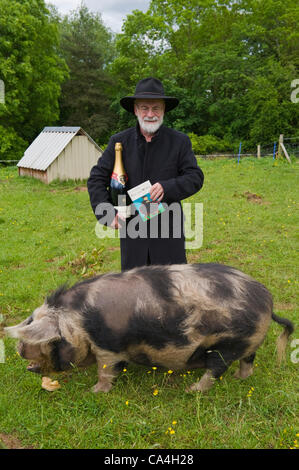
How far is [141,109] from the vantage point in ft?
11.7

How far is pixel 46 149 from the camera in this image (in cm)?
1623

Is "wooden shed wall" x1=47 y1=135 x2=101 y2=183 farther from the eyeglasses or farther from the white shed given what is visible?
the eyeglasses

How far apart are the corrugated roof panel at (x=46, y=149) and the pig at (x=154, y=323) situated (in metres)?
12.5

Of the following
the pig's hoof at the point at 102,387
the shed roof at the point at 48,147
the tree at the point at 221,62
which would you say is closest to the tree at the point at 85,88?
the tree at the point at 221,62

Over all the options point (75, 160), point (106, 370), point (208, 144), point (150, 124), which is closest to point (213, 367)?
point (106, 370)

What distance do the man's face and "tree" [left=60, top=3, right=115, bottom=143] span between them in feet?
105

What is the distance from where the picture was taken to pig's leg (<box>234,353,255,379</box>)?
3.35 m

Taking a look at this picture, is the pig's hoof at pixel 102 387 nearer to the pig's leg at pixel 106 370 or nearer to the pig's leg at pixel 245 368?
the pig's leg at pixel 106 370

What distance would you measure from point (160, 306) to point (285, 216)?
710 centimetres

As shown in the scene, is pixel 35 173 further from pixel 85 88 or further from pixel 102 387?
pixel 85 88

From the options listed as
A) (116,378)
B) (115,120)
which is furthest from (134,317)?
(115,120)
